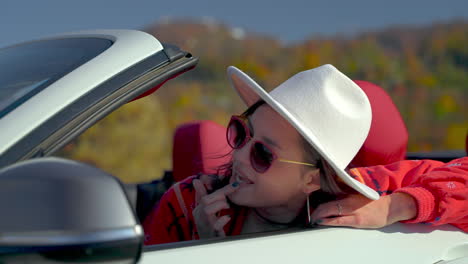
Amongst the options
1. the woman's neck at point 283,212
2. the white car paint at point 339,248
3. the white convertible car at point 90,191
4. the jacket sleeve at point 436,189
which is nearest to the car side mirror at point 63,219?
the white convertible car at point 90,191

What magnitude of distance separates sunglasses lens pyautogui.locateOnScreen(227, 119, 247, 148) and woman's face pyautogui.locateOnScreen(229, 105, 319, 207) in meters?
0.02

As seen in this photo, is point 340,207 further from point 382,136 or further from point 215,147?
point 215,147

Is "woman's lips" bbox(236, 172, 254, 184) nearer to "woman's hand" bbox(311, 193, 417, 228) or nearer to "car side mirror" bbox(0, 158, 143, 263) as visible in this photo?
"woman's hand" bbox(311, 193, 417, 228)

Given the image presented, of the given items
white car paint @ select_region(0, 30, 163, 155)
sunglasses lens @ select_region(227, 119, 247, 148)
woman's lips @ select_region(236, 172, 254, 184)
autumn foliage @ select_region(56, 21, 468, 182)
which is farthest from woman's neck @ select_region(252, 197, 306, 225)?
white car paint @ select_region(0, 30, 163, 155)

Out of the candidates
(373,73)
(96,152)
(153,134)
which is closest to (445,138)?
(373,73)

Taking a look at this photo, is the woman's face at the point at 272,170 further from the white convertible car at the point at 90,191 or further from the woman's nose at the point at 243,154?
the white convertible car at the point at 90,191

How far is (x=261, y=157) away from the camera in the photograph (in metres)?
1.69

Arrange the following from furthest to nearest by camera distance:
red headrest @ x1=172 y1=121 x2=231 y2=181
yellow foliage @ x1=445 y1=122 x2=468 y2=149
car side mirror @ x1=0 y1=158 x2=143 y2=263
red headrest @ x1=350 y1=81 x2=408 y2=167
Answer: yellow foliage @ x1=445 y1=122 x2=468 y2=149 < red headrest @ x1=172 y1=121 x2=231 y2=181 < red headrest @ x1=350 y1=81 x2=408 y2=167 < car side mirror @ x1=0 y1=158 x2=143 y2=263

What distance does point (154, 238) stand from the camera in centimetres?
188

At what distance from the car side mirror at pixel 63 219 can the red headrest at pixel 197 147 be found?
1.62 metres

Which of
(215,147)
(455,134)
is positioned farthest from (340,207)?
(455,134)

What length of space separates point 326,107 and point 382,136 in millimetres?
873

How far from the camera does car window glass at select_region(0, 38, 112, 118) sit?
4.50 ft

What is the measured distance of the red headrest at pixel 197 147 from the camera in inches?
104
